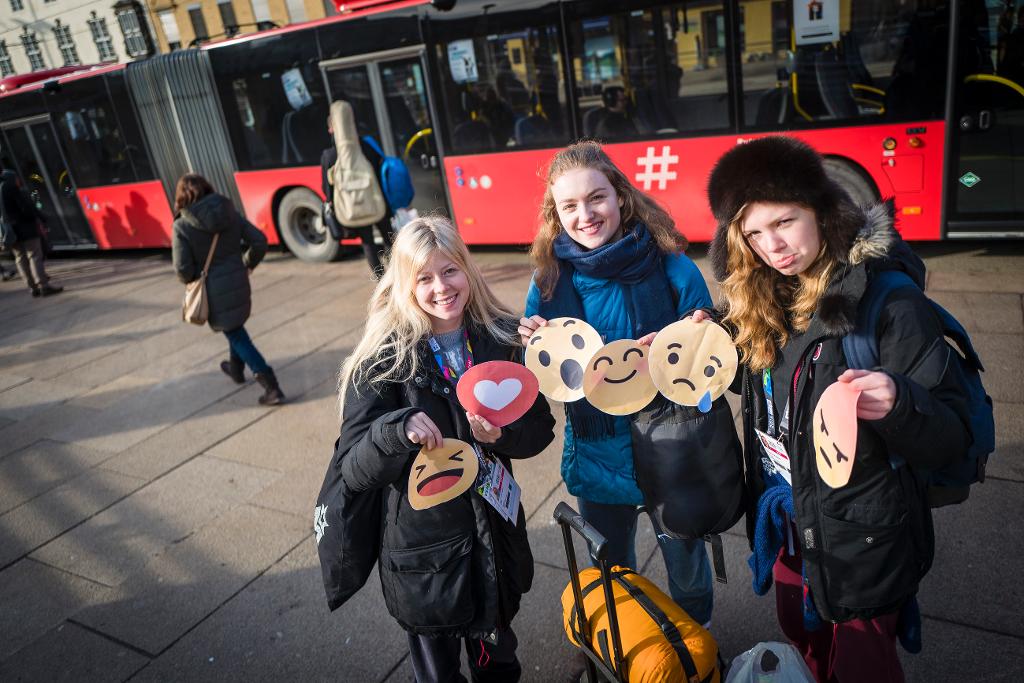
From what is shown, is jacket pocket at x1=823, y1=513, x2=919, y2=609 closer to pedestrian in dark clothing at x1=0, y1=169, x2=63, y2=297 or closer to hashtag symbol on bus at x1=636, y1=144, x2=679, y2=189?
hashtag symbol on bus at x1=636, y1=144, x2=679, y2=189

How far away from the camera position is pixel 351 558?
78.9 inches

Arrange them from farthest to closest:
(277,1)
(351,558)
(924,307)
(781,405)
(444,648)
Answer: (277,1)
(444,648)
(351,558)
(781,405)
(924,307)

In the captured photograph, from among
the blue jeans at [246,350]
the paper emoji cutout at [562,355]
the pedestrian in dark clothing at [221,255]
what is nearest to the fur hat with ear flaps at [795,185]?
the paper emoji cutout at [562,355]

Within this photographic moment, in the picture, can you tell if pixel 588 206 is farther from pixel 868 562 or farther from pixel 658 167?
pixel 658 167

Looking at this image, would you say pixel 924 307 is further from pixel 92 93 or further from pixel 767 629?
pixel 92 93

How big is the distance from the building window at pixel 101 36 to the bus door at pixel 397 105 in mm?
23323

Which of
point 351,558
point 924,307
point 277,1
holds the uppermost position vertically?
point 277,1


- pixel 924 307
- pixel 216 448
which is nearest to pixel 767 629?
pixel 924 307

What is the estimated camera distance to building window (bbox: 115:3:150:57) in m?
11.7

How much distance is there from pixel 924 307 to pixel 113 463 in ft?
16.4

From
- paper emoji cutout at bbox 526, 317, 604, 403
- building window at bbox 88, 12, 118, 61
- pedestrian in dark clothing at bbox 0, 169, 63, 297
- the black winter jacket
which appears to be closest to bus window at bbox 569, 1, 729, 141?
paper emoji cutout at bbox 526, 317, 604, 403

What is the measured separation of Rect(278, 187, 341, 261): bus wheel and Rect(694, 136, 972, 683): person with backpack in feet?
27.1

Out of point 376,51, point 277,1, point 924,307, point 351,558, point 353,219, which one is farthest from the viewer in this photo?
point 277,1

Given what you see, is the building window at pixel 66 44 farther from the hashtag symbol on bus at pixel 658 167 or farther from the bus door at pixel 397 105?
the hashtag symbol on bus at pixel 658 167
